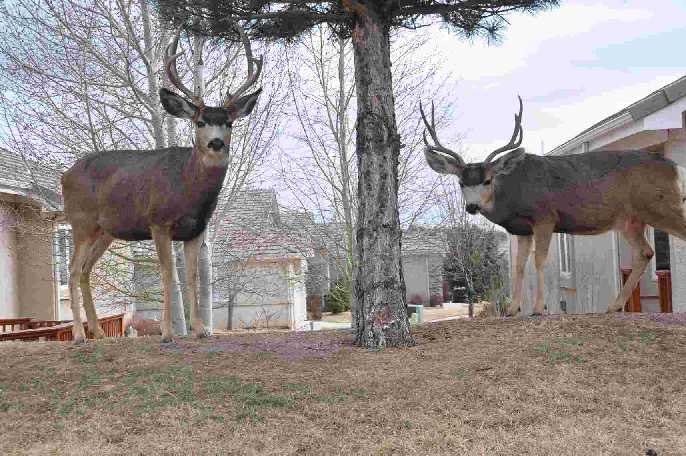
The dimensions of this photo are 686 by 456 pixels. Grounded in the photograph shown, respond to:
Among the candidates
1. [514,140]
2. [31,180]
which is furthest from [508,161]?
[31,180]

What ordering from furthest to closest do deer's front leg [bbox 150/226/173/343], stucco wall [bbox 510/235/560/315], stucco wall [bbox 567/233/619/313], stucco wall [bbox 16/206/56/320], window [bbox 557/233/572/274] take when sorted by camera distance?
stucco wall [bbox 510/235/560/315]
window [bbox 557/233/572/274]
stucco wall [bbox 16/206/56/320]
stucco wall [bbox 567/233/619/313]
deer's front leg [bbox 150/226/173/343]

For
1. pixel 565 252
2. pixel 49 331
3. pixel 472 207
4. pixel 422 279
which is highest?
pixel 472 207

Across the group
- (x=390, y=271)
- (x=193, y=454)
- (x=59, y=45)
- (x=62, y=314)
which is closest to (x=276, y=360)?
(x=390, y=271)

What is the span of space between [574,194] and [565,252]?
8866 mm

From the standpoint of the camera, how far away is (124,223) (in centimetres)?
801

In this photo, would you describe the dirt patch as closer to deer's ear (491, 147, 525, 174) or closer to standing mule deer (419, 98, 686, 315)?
standing mule deer (419, 98, 686, 315)

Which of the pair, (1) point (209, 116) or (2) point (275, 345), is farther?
(2) point (275, 345)

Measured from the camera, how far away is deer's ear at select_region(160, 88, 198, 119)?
7410mm

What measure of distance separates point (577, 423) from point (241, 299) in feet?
67.7

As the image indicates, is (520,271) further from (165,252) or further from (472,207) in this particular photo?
(165,252)

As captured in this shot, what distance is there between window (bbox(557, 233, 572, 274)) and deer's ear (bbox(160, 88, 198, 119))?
1095cm

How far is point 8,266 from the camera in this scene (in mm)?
15891

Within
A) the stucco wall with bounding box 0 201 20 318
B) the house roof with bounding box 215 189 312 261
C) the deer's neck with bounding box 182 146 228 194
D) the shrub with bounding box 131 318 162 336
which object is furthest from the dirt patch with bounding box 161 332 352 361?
the shrub with bounding box 131 318 162 336

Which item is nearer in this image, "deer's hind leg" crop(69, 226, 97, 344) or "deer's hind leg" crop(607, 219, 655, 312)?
"deer's hind leg" crop(69, 226, 97, 344)
